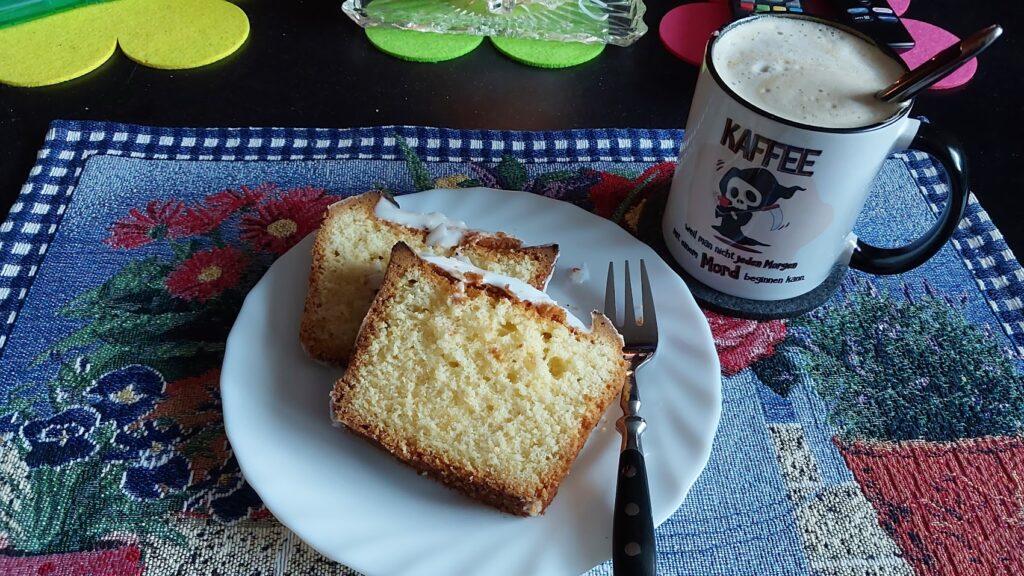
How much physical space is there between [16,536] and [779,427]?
0.97 meters

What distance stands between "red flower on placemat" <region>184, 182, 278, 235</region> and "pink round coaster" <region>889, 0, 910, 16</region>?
1528mm

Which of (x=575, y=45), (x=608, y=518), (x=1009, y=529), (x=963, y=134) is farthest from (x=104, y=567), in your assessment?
(x=963, y=134)

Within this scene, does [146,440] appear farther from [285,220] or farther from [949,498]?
[949,498]

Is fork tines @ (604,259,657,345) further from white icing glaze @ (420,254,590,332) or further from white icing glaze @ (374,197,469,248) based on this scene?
white icing glaze @ (374,197,469,248)

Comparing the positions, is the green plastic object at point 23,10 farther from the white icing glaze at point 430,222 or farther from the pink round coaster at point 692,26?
the pink round coaster at point 692,26

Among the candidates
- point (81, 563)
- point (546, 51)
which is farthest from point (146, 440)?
point (546, 51)

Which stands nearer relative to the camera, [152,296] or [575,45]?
[152,296]

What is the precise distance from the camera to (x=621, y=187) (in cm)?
134

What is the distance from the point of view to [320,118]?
148 centimetres

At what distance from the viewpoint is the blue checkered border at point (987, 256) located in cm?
Result: 115

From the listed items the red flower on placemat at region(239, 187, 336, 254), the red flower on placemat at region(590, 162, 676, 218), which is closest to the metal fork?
the red flower on placemat at region(590, 162, 676, 218)

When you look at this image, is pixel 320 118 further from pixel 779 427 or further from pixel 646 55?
pixel 779 427

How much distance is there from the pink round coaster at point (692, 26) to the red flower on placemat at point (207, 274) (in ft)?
3.50

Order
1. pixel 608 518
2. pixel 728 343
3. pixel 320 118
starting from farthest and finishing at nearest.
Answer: pixel 320 118, pixel 728 343, pixel 608 518
